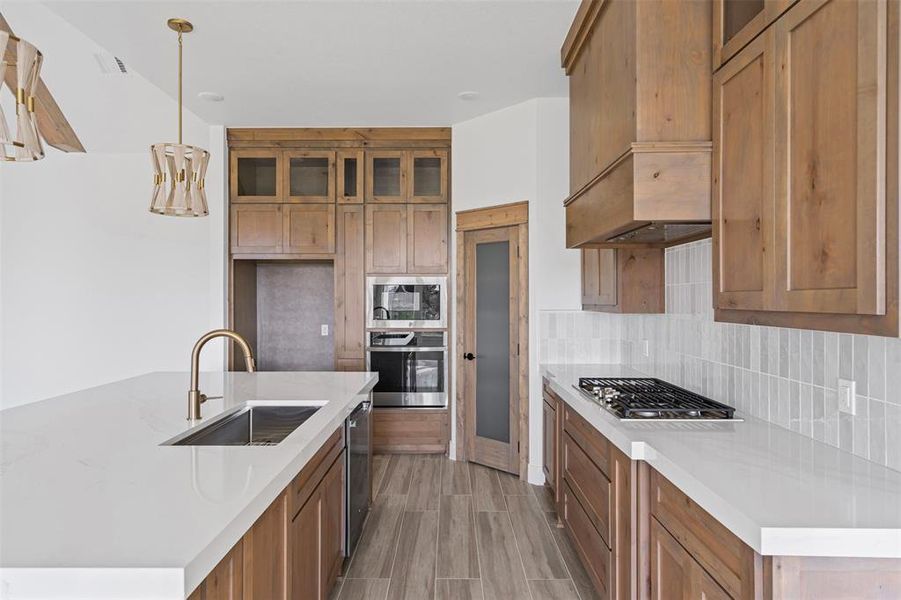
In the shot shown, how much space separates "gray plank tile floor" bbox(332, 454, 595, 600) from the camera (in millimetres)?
2469

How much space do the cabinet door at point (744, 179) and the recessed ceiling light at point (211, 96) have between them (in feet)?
11.8

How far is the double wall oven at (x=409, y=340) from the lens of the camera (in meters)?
4.61

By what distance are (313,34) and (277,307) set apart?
10.1 feet

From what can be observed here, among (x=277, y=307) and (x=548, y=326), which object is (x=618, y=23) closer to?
(x=548, y=326)

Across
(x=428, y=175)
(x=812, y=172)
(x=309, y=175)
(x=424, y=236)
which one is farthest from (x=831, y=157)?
(x=309, y=175)

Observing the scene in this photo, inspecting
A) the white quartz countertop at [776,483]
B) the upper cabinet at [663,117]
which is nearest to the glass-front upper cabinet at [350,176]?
the upper cabinet at [663,117]

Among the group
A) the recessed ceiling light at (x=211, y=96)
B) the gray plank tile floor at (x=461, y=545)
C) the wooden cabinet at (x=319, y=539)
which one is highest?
the recessed ceiling light at (x=211, y=96)

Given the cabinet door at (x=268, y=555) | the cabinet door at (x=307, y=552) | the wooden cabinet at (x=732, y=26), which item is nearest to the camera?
the cabinet door at (x=268, y=555)

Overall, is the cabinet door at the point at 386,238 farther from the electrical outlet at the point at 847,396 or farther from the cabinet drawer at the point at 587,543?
the electrical outlet at the point at 847,396

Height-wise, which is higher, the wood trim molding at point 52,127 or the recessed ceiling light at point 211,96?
the recessed ceiling light at point 211,96

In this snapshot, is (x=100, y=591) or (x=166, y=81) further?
(x=166, y=81)

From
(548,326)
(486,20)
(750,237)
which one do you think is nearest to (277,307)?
(548,326)

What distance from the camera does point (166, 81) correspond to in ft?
12.1

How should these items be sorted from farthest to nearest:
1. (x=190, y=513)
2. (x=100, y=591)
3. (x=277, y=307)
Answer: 1. (x=277, y=307)
2. (x=190, y=513)
3. (x=100, y=591)
